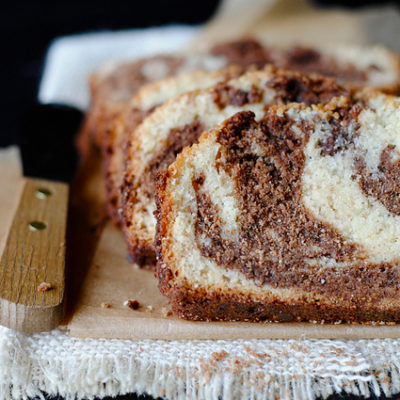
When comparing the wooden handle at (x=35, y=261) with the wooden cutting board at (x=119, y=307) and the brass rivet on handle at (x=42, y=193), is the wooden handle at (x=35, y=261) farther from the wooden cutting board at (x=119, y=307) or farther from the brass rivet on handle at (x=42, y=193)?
the wooden cutting board at (x=119, y=307)

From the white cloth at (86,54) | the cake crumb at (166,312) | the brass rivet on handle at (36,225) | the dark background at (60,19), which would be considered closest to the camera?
the cake crumb at (166,312)

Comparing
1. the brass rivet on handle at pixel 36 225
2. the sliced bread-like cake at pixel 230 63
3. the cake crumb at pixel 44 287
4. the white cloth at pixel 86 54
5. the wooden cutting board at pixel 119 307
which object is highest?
the sliced bread-like cake at pixel 230 63

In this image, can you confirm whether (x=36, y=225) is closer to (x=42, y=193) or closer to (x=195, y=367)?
(x=42, y=193)

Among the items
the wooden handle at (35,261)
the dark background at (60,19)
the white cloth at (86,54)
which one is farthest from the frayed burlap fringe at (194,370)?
the dark background at (60,19)

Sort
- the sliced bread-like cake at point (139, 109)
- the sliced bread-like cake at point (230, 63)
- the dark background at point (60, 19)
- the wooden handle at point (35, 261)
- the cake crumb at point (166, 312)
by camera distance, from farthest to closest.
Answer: the dark background at point (60, 19), the sliced bread-like cake at point (230, 63), the sliced bread-like cake at point (139, 109), the cake crumb at point (166, 312), the wooden handle at point (35, 261)

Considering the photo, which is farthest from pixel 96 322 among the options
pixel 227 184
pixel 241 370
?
pixel 227 184

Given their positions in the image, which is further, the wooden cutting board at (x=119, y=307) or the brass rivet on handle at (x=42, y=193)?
the brass rivet on handle at (x=42, y=193)

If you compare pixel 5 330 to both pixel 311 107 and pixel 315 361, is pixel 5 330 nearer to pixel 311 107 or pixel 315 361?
pixel 315 361

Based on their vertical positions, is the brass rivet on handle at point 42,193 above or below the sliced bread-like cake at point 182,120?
below
